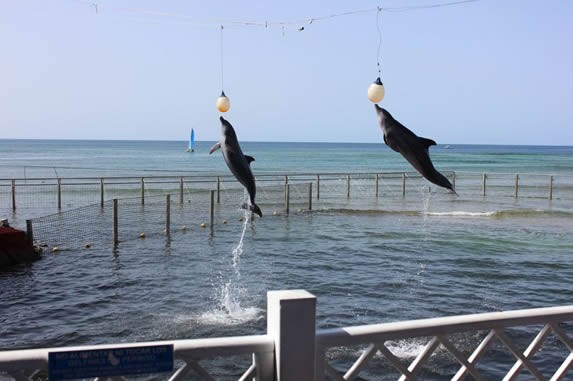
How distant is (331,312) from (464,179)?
38.0 meters

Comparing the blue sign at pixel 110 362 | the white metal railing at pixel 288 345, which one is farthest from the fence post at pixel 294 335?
the blue sign at pixel 110 362

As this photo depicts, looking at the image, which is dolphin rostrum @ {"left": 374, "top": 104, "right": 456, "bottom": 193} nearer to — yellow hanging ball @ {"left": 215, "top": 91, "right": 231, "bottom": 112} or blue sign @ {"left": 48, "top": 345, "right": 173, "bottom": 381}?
yellow hanging ball @ {"left": 215, "top": 91, "right": 231, "bottom": 112}

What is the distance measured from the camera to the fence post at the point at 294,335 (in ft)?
9.27

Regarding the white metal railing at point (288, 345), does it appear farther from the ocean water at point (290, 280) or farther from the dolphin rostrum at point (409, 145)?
the ocean water at point (290, 280)

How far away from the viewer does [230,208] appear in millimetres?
24281

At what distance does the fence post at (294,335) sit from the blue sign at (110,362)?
1.74 feet

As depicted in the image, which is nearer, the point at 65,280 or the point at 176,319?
the point at 176,319

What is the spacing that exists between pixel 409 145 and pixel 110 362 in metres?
2.30

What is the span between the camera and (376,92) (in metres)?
3.91

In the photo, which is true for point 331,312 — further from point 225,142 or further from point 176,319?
point 225,142

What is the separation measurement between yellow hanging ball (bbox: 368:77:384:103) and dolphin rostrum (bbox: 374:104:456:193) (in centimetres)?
11

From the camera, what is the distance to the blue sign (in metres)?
2.57

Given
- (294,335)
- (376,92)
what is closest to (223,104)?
(376,92)

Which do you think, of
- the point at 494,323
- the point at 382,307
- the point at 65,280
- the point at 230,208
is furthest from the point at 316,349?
the point at 230,208
